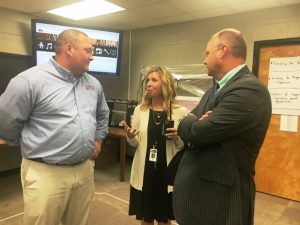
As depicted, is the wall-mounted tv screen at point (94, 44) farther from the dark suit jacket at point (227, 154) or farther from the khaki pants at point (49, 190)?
the dark suit jacket at point (227, 154)

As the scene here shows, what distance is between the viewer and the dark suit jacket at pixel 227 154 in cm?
121

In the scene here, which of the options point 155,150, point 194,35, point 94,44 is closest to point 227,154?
point 155,150

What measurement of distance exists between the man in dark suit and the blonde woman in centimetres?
56

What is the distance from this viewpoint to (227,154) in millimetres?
1246

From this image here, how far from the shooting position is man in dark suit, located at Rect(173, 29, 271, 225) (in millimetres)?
1214

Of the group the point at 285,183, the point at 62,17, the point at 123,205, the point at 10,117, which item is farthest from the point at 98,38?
the point at 285,183

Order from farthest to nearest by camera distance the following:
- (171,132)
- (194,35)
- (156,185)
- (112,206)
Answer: (194,35), (112,206), (156,185), (171,132)

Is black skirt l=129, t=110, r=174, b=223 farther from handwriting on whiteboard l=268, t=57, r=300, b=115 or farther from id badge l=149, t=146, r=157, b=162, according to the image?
handwriting on whiteboard l=268, t=57, r=300, b=115

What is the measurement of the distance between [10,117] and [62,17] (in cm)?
310

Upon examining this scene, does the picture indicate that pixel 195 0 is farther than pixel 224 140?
Yes

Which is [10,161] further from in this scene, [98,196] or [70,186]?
[70,186]

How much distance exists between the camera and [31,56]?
158 inches

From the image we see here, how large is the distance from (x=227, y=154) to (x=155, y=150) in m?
0.74

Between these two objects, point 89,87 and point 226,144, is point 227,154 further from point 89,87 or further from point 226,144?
point 89,87
